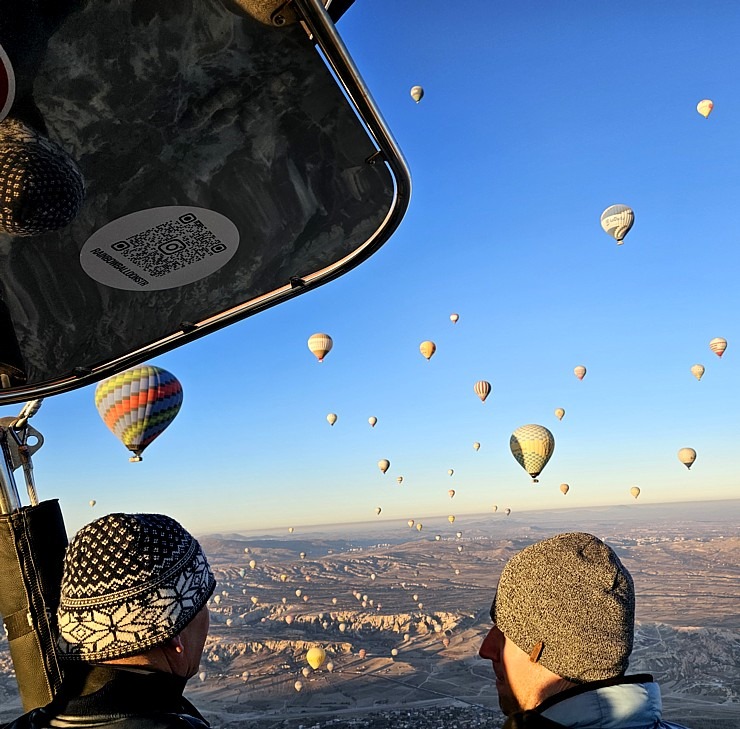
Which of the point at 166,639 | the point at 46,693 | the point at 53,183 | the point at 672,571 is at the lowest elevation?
the point at 672,571

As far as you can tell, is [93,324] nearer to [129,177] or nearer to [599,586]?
[129,177]

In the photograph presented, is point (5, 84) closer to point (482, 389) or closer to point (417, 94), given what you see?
point (417, 94)

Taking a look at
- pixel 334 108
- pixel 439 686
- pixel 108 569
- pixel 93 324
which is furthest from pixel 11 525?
pixel 439 686

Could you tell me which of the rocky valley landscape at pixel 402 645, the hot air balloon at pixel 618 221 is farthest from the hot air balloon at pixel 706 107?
the rocky valley landscape at pixel 402 645

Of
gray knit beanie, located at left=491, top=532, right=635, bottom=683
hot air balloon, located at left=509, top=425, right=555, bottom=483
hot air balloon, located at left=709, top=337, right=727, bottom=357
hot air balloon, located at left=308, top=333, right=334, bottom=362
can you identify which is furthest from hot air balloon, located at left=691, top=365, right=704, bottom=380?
gray knit beanie, located at left=491, top=532, right=635, bottom=683

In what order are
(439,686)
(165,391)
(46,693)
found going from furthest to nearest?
(439,686)
(165,391)
(46,693)

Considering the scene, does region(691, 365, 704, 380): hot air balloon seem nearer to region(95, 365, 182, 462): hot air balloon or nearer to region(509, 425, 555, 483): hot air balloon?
region(509, 425, 555, 483): hot air balloon

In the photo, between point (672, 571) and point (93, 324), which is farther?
point (672, 571)
